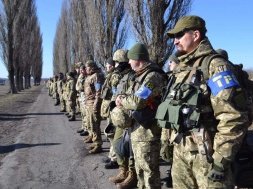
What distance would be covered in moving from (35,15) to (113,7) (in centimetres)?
2644

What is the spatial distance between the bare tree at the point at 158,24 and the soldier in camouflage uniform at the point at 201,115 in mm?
7259

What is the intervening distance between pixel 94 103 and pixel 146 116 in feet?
10.5

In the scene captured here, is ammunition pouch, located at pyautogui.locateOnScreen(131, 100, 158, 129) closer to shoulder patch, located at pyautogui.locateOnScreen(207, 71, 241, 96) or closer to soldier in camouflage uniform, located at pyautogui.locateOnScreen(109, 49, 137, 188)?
soldier in camouflage uniform, located at pyautogui.locateOnScreen(109, 49, 137, 188)

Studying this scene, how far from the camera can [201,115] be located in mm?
2264

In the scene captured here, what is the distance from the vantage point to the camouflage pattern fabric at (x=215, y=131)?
2.04 m

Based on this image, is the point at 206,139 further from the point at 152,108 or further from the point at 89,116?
the point at 89,116

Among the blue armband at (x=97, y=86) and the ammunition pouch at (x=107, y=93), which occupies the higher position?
the blue armband at (x=97, y=86)

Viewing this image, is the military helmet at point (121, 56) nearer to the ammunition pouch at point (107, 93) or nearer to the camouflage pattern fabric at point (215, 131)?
the ammunition pouch at point (107, 93)

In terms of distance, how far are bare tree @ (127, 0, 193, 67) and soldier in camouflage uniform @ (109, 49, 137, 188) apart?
192 inches

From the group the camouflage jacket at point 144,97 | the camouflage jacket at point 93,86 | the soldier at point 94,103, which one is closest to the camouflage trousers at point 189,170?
the camouflage jacket at point 144,97

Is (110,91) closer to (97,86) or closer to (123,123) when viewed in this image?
(97,86)

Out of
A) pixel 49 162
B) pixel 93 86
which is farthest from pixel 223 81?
pixel 93 86

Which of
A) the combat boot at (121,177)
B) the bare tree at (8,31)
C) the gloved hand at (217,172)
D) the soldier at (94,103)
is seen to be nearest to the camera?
the gloved hand at (217,172)

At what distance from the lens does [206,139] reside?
2236 millimetres
